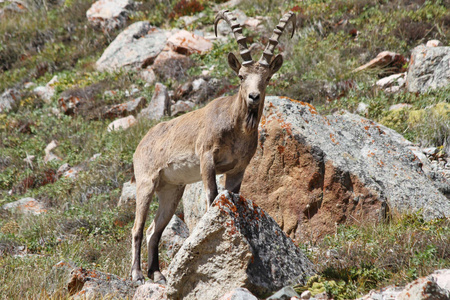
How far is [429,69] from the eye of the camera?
1048 centimetres

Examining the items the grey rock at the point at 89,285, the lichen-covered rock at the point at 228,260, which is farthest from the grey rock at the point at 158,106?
the lichen-covered rock at the point at 228,260

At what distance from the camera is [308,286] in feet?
14.2

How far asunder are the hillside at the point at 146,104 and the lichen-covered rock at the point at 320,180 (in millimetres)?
286

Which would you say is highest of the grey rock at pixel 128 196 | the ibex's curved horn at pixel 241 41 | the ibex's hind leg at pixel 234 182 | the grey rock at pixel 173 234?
the ibex's curved horn at pixel 241 41

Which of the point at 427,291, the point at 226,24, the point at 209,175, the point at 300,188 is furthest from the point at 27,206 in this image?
the point at 226,24

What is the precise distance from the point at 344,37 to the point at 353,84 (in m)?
3.12

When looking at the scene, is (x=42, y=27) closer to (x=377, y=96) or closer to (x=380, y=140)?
(x=377, y=96)

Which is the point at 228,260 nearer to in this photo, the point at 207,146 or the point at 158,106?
the point at 207,146

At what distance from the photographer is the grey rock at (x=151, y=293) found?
469cm

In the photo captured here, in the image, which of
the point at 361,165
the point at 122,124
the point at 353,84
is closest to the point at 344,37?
the point at 353,84

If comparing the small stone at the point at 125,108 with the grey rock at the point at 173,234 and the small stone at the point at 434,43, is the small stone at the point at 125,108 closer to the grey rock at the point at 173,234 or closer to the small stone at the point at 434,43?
the grey rock at the point at 173,234

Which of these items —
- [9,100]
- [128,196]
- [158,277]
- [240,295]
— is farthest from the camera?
[9,100]

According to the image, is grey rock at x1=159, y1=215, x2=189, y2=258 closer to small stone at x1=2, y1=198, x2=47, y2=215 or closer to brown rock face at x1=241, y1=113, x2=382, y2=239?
brown rock face at x1=241, y1=113, x2=382, y2=239

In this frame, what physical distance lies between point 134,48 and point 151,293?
1256 centimetres
